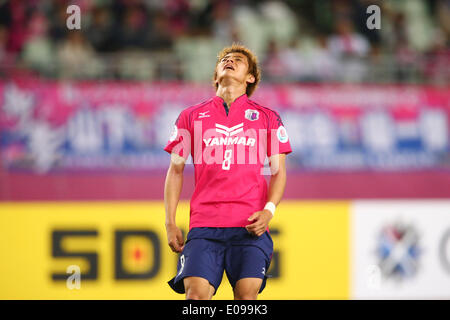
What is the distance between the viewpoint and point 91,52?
9219mm

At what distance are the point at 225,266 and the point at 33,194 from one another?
16.4 ft

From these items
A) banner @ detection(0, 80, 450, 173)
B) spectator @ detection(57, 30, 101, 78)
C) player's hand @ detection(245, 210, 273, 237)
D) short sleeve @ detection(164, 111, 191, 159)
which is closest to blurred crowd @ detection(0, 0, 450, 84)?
spectator @ detection(57, 30, 101, 78)

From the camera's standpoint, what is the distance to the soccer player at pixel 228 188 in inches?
143

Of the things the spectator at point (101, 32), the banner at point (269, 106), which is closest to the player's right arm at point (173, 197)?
the banner at point (269, 106)

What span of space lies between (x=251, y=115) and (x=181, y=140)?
1.50 feet

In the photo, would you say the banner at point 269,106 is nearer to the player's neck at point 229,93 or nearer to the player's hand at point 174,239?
the player's neck at point 229,93

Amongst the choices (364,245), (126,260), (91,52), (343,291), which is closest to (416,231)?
(364,245)

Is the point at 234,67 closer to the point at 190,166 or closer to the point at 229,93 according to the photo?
the point at 229,93

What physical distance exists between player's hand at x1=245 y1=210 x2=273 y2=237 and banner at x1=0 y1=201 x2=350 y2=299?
2.80m

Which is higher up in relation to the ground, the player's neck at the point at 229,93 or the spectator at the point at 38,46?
the spectator at the point at 38,46

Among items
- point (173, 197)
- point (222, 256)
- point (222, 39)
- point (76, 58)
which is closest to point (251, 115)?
point (173, 197)

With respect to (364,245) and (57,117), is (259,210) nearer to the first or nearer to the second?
(364,245)

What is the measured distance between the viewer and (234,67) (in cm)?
395

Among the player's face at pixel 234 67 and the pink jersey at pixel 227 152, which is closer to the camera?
the pink jersey at pixel 227 152
